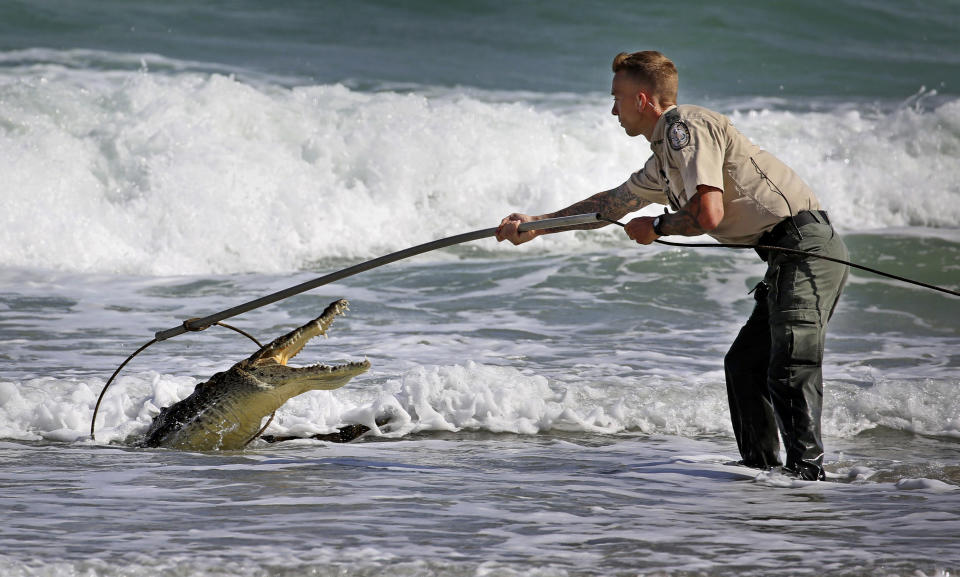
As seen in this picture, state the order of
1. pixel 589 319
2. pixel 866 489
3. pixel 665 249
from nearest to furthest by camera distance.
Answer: pixel 866 489
pixel 589 319
pixel 665 249

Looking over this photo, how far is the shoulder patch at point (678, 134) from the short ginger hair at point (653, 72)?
217 millimetres

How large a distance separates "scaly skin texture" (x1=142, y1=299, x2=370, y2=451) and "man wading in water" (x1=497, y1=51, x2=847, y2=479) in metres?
2.03

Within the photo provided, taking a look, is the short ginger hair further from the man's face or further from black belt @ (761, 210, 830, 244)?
black belt @ (761, 210, 830, 244)

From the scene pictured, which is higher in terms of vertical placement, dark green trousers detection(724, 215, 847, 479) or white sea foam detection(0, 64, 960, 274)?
white sea foam detection(0, 64, 960, 274)

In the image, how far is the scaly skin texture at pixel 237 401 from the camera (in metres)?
5.33

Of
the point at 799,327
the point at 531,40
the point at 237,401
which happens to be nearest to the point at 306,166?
the point at 531,40

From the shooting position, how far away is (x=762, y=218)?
163 inches

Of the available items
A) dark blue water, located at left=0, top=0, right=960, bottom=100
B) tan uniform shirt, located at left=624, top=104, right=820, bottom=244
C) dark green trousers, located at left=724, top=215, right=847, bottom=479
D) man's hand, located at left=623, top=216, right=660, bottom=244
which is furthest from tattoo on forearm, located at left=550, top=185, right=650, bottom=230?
dark blue water, located at left=0, top=0, right=960, bottom=100

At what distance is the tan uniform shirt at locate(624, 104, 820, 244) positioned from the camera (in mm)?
3934

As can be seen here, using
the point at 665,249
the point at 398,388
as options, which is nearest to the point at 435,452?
the point at 398,388

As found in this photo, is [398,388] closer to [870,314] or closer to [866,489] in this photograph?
[866,489]

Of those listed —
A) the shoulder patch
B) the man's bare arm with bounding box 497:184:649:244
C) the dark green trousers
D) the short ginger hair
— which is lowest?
the dark green trousers

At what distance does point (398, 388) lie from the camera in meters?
6.44

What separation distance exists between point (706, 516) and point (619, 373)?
3137 millimetres
